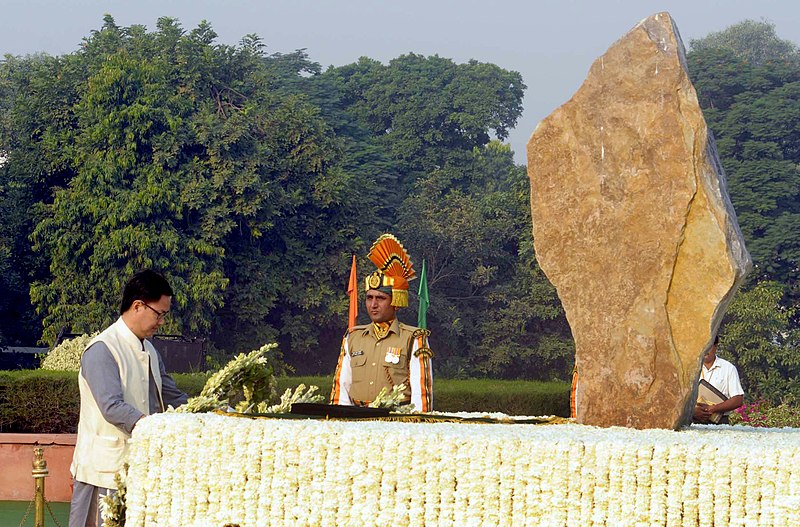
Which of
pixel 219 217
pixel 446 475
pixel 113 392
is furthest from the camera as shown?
pixel 219 217

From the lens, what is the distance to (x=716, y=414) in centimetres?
651

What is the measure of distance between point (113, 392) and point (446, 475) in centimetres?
171

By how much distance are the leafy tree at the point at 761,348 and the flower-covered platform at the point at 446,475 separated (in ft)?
71.6

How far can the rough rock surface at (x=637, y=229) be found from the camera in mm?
4320

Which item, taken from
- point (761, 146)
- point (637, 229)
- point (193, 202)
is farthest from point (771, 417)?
point (761, 146)

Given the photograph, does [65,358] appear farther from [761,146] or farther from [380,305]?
[761,146]

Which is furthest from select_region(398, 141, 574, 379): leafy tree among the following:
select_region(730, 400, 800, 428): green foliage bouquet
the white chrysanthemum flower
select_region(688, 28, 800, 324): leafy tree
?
select_region(730, 400, 800, 428): green foliage bouquet

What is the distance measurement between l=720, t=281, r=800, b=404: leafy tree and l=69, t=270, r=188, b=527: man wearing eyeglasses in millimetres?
21109

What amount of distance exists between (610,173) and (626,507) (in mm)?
1476

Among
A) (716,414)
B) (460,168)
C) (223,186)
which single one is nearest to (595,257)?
(716,414)

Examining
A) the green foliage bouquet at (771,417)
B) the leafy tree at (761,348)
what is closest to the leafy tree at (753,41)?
the leafy tree at (761,348)

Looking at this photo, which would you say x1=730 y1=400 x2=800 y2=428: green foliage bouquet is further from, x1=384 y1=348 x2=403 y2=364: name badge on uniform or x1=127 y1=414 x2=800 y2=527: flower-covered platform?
x1=127 y1=414 x2=800 y2=527: flower-covered platform

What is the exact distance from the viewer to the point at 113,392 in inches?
187

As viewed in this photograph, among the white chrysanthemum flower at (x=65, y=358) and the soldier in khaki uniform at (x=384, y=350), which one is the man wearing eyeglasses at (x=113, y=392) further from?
the white chrysanthemum flower at (x=65, y=358)
